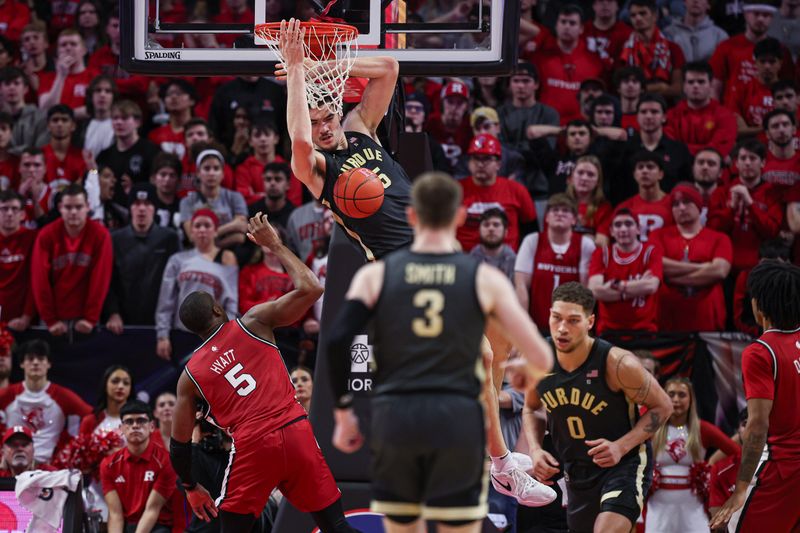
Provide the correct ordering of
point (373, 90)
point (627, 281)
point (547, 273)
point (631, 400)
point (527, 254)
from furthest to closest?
1. point (527, 254)
2. point (547, 273)
3. point (627, 281)
4. point (631, 400)
5. point (373, 90)

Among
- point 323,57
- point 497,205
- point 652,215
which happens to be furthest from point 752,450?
point 497,205

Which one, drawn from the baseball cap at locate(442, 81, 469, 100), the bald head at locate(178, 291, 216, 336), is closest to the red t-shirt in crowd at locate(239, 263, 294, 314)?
the bald head at locate(178, 291, 216, 336)

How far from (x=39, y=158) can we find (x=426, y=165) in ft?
18.7

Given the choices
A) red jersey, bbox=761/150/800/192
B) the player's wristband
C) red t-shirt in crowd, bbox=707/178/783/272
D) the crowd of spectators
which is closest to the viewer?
the player's wristband

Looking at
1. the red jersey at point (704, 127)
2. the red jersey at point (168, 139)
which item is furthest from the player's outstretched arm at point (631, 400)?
the red jersey at point (168, 139)

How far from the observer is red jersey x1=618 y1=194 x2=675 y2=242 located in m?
11.6

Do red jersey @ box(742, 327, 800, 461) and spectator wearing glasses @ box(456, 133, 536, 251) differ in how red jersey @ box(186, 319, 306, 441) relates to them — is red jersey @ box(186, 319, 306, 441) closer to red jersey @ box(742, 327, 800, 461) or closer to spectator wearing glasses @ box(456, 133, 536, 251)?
red jersey @ box(742, 327, 800, 461)

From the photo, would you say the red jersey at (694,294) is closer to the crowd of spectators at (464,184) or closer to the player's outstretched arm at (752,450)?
the crowd of spectators at (464,184)

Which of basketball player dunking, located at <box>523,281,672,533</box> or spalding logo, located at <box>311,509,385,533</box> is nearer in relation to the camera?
basketball player dunking, located at <box>523,281,672,533</box>

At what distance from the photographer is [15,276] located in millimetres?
12016

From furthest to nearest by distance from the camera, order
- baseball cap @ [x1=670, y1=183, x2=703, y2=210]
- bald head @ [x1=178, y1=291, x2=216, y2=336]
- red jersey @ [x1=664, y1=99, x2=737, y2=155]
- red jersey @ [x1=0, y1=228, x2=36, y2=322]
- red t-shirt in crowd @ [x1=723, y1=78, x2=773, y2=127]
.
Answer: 1. red t-shirt in crowd @ [x1=723, y1=78, x2=773, y2=127]
2. red jersey @ [x1=664, y1=99, x2=737, y2=155]
3. red jersey @ [x1=0, y1=228, x2=36, y2=322]
4. baseball cap @ [x1=670, y1=183, x2=703, y2=210]
5. bald head @ [x1=178, y1=291, x2=216, y2=336]

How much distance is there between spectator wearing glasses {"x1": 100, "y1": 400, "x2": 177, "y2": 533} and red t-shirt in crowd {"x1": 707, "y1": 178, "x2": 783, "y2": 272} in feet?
18.6

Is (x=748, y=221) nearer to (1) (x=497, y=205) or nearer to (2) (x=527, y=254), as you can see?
(2) (x=527, y=254)

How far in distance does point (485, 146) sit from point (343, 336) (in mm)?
6932
